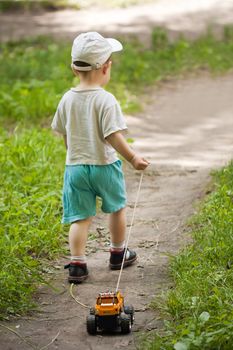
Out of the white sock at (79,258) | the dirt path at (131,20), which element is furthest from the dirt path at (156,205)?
the dirt path at (131,20)

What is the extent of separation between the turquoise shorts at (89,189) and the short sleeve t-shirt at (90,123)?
0.16 feet

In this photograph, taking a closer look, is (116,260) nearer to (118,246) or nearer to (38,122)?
(118,246)

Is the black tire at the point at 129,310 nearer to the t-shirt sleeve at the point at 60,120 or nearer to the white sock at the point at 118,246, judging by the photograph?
the white sock at the point at 118,246

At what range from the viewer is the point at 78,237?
16.0 ft

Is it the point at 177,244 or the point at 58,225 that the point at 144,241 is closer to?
the point at 177,244

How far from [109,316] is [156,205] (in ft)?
7.31

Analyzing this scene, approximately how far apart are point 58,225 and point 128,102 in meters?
3.91

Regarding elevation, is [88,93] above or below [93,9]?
above

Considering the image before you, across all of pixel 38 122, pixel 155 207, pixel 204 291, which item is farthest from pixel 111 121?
pixel 38 122

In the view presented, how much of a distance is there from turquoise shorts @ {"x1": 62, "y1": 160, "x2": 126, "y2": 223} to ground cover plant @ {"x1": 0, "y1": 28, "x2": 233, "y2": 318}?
1.43 ft

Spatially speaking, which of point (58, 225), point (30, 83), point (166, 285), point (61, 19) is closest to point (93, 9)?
point (61, 19)

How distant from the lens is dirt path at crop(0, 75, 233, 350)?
425 centimetres

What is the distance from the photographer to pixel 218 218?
5.21 m

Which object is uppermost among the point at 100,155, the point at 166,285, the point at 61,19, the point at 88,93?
the point at 88,93
